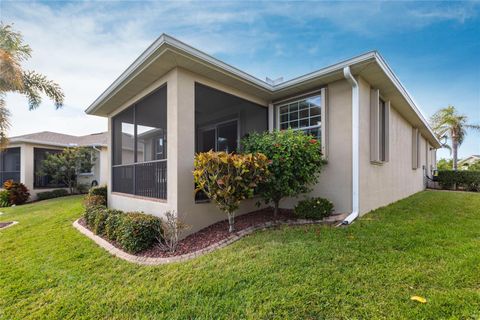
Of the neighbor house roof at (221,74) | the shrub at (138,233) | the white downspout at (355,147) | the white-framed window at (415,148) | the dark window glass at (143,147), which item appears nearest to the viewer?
the shrub at (138,233)

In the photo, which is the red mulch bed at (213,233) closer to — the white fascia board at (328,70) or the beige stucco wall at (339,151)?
the beige stucco wall at (339,151)

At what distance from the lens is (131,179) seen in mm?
7324

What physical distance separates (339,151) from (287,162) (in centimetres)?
186

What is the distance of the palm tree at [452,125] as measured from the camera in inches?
765

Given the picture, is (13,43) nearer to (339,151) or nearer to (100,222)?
(100,222)

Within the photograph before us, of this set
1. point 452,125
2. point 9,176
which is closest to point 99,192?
point 9,176

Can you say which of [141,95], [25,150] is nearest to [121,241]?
[141,95]

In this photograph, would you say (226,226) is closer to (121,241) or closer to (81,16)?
(121,241)

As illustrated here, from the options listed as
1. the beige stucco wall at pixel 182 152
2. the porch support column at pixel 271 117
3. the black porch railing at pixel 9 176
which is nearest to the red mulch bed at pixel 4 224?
the beige stucco wall at pixel 182 152

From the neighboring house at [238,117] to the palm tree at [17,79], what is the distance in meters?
3.24

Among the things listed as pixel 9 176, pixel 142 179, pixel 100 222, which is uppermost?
pixel 142 179

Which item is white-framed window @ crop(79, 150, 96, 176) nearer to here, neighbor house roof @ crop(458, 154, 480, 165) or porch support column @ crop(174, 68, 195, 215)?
porch support column @ crop(174, 68, 195, 215)

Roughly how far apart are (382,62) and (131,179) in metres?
7.64

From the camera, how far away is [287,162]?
16.0 ft
